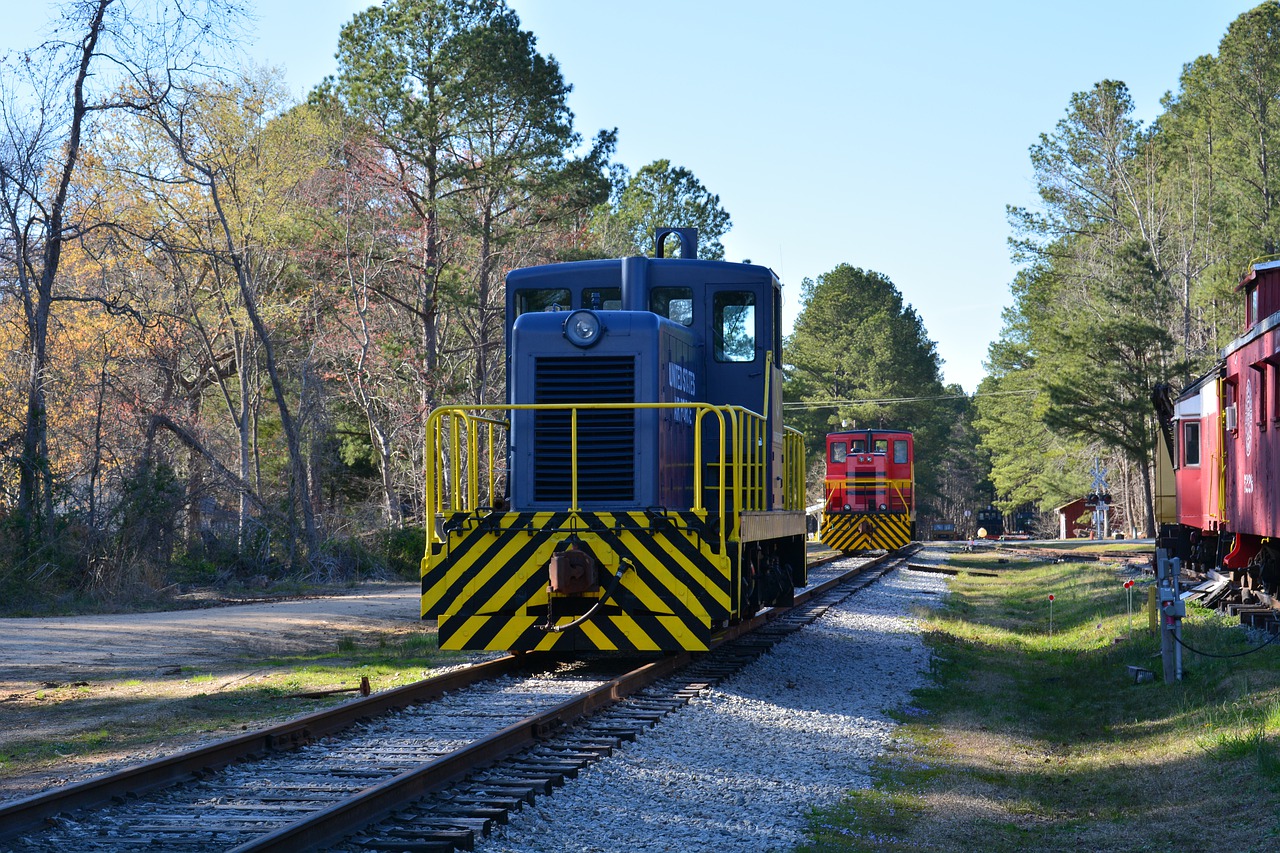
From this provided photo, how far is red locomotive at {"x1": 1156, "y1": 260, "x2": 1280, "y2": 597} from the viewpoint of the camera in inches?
528

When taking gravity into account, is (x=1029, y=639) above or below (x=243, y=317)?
below

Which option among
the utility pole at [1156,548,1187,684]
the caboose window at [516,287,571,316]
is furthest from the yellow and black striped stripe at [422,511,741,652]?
the utility pole at [1156,548,1187,684]

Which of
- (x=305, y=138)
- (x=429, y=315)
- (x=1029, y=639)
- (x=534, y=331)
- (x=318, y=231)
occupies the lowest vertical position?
(x=1029, y=639)

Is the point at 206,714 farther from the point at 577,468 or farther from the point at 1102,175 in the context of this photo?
the point at 1102,175

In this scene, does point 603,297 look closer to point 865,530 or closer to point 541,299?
point 541,299

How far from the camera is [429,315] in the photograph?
32000mm

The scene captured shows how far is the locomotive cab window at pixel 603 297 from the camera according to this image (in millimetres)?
11969

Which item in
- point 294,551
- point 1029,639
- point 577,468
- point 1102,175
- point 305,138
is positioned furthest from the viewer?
point 1102,175

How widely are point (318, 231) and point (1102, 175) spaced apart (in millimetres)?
35587

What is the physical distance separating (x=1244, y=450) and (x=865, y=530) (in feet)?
70.3

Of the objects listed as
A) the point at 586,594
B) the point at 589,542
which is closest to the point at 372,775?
the point at 586,594

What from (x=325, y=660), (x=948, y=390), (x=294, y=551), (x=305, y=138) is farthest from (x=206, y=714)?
(x=948, y=390)

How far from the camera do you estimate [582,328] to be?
10508 mm

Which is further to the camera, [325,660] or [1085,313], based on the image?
[1085,313]
